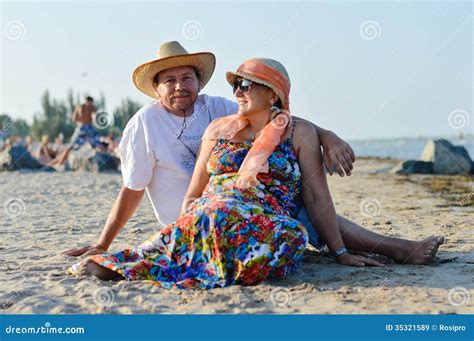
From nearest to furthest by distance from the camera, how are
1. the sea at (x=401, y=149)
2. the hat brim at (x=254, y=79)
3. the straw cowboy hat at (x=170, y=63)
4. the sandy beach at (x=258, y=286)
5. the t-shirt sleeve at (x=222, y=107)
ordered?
the sandy beach at (x=258, y=286), the hat brim at (x=254, y=79), the straw cowboy hat at (x=170, y=63), the t-shirt sleeve at (x=222, y=107), the sea at (x=401, y=149)

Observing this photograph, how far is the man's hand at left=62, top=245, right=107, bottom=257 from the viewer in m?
4.67

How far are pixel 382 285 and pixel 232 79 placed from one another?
61.0 inches

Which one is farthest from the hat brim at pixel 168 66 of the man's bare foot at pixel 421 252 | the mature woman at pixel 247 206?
the man's bare foot at pixel 421 252

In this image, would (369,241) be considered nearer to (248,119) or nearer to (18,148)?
(248,119)

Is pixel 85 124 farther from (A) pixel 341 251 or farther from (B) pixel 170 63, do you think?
(A) pixel 341 251

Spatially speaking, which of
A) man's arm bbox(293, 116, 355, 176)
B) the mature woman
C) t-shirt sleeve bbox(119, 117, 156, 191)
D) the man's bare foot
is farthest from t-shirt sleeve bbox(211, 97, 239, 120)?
the man's bare foot

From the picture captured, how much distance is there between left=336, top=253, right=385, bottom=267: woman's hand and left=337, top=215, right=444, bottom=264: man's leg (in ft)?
0.73

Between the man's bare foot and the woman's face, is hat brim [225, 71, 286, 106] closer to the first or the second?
the woman's face

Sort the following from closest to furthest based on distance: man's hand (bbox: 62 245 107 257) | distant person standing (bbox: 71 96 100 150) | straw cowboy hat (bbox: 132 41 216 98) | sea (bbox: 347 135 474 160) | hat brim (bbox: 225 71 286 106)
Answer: hat brim (bbox: 225 71 286 106)
straw cowboy hat (bbox: 132 41 216 98)
man's hand (bbox: 62 245 107 257)
distant person standing (bbox: 71 96 100 150)
sea (bbox: 347 135 474 160)

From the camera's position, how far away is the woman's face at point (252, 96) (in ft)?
12.9

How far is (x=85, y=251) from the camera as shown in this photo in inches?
193

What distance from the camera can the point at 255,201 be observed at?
383cm

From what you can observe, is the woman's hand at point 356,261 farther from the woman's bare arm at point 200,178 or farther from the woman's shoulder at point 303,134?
the woman's bare arm at point 200,178

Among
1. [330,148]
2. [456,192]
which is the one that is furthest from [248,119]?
[456,192]
